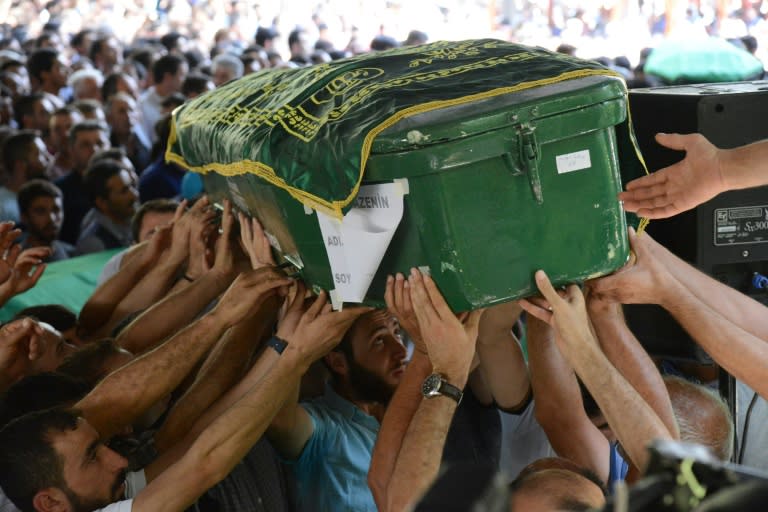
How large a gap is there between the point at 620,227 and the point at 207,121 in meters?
1.29

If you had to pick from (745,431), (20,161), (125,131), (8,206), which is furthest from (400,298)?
(125,131)

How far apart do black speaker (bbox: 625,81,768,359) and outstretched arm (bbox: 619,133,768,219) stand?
0.26 m

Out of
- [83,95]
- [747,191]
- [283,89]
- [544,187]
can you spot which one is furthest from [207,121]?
[83,95]

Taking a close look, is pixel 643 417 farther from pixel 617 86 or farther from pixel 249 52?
pixel 249 52

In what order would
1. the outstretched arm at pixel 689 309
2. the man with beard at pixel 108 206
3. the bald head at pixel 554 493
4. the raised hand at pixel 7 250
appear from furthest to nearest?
the man with beard at pixel 108 206, the raised hand at pixel 7 250, the outstretched arm at pixel 689 309, the bald head at pixel 554 493

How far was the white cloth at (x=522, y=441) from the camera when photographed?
2609mm

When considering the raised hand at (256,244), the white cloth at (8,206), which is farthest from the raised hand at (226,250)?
the white cloth at (8,206)

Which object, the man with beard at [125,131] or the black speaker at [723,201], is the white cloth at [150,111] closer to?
the man with beard at [125,131]

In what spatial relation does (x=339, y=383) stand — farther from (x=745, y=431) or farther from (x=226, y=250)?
(x=745, y=431)

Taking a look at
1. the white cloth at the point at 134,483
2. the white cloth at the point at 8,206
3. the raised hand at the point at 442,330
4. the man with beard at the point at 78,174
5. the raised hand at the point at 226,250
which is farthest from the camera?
the man with beard at the point at 78,174

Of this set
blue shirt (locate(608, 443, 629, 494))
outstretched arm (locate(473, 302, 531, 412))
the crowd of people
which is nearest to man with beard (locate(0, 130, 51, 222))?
the crowd of people

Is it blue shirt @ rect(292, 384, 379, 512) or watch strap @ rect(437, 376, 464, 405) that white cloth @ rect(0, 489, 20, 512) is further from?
watch strap @ rect(437, 376, 464, 405)

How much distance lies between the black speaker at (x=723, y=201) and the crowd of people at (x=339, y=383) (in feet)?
0.58

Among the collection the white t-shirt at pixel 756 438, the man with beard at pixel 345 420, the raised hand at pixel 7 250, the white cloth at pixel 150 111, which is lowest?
the white cloth at pixel 150 111
